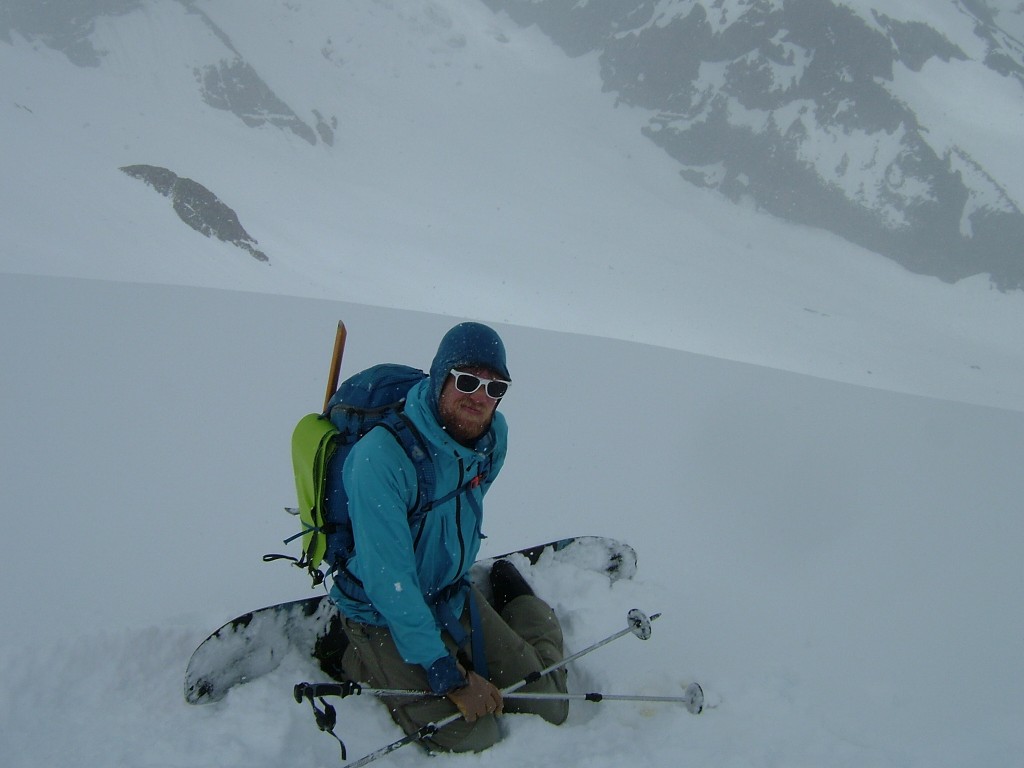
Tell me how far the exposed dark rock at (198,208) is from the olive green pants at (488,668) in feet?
60.5

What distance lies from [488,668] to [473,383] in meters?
1.28

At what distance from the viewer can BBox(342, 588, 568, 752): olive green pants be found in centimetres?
228

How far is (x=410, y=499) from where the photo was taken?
221cm

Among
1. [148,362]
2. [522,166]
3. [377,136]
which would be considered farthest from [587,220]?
[148,362]

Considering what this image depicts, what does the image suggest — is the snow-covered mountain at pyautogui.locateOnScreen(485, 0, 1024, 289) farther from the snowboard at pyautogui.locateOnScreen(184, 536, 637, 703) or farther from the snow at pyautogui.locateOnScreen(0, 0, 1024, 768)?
the snowboard at pyautogui.locateOnScreen(184, 536, 637, 703)

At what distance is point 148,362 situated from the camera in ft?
18.6

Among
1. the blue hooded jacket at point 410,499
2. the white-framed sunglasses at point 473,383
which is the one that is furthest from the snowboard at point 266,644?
the white-framed sunglasses at point 473,383

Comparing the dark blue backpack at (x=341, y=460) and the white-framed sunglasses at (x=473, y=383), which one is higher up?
the white-framed sunglasses at (x=473, y=383)

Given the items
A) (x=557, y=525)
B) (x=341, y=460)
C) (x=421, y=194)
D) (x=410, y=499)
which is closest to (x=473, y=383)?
(x=410, y=499)

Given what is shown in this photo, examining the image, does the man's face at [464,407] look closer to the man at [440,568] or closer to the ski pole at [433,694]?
the man at [440,568]

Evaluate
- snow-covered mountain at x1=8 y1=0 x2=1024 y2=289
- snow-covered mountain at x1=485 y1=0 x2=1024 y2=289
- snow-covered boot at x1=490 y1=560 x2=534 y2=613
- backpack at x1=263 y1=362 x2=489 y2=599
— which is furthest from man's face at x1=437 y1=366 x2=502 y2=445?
snow-covered mountain at x1=485 y1=0 x2=1024 y2=289

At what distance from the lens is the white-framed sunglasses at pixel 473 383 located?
2119mm

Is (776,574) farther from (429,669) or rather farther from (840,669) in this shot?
A: (429,669)

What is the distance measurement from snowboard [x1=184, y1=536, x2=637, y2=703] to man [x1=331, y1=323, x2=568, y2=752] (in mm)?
213
